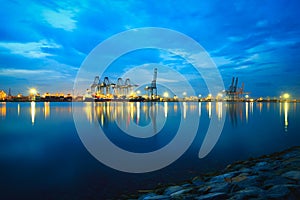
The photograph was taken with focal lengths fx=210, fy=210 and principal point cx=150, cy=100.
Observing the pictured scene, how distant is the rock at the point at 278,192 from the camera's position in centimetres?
354

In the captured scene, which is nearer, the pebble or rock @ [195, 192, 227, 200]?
rock @ [195, 192, 227, 200]

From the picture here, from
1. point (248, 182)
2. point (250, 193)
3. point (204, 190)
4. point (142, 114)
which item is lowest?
point (142, 114)

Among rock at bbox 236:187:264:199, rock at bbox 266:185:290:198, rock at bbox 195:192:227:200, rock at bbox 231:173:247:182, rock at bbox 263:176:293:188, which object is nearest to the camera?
rock at bbox 266:185:290:198

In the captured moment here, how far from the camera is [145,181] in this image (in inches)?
231

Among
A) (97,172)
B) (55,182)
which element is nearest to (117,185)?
(97,172)

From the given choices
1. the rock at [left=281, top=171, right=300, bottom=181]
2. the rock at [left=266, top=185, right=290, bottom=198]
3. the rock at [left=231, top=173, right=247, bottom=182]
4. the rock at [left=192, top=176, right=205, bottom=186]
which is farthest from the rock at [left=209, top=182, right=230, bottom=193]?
the rock at [left=281, top=171, right=300, bottom=181]

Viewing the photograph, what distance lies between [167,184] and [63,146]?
7069 mm

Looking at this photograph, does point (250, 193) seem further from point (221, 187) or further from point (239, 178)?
point (239, 178)

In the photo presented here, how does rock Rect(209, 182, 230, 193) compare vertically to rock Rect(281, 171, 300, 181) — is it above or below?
below

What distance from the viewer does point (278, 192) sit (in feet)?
12.0

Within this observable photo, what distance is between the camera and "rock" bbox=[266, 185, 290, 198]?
3542mm

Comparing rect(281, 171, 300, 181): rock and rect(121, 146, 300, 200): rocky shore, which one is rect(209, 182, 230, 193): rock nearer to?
rect(121, 146, 300, 200): rocky shore

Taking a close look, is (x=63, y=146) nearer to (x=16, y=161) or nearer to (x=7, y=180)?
(x=16, y=161)

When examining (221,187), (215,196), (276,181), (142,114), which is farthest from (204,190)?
(142,114)
